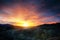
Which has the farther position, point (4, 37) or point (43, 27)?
point (43, 27)

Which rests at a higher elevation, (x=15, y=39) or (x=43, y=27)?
(x=43, y=27)

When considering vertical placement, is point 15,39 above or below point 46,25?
below

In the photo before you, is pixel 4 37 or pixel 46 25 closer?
pixel 4 37

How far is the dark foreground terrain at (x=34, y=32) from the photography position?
1736 centimetres

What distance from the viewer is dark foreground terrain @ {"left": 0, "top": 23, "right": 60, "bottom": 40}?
17359mm

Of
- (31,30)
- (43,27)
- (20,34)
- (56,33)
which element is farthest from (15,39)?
(56,33)

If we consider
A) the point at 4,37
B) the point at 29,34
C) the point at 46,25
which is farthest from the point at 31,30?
the point at 4,37

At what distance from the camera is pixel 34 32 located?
1784 centimetres

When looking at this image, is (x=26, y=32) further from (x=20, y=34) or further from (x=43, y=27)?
(x=43, y=27)

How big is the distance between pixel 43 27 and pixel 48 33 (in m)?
1.03

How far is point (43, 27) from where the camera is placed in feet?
59.7

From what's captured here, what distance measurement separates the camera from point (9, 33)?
17.3 m

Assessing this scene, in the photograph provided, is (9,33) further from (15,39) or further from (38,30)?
(38,30)

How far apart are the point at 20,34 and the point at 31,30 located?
1386mm
